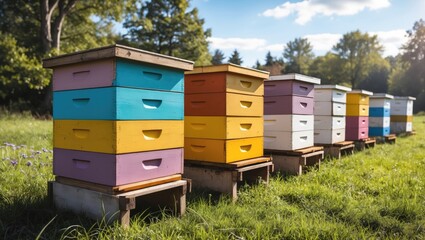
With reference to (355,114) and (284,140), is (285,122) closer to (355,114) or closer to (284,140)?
(284,140)

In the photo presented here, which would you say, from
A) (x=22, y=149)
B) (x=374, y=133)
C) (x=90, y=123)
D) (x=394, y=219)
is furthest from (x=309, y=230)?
(x=374, y=133)

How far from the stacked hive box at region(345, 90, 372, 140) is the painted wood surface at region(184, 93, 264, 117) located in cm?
385

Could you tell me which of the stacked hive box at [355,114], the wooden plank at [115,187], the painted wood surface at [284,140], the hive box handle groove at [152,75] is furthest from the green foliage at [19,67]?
the hive box handle groove at [152,75]

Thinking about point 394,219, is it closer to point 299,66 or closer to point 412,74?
point 412,74

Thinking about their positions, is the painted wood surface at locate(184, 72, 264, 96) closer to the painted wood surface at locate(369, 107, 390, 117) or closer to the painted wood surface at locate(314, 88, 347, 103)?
the painted wood surface at locate(314, 88, 347, 103)

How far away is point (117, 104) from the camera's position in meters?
2.82

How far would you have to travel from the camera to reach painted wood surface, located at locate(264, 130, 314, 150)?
512 centimetres

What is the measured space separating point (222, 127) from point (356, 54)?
5235 centimetres

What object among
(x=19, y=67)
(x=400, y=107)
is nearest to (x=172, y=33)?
(x=19, y=67)

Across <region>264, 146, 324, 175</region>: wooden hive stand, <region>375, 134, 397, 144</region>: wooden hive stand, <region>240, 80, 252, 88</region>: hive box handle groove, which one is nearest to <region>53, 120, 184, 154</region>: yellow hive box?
<region>240, 80, 252, 88</region>: hive box handle groove

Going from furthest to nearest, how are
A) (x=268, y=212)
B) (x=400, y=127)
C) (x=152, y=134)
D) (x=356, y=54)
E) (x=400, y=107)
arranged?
1. (x=356, y=54)
2. (x=400, y=127)
3. (x=400, y=107)
4. (x=268, y=212)
5. (x=152, y=134)

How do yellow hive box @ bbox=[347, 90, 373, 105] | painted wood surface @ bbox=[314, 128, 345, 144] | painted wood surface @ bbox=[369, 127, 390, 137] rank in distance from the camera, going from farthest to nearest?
painted wood surface @ bbox=[369, 127, 390, 137]
yellow hive box @ bbox=[347, 90, 373, 105]
painted wood surface @ bbox=[314, 128, 345, 144]

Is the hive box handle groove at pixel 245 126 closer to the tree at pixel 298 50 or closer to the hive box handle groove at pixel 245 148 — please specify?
the hive box handle groove at pixel 245 148

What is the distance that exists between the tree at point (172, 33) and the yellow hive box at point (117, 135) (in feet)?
88.2
